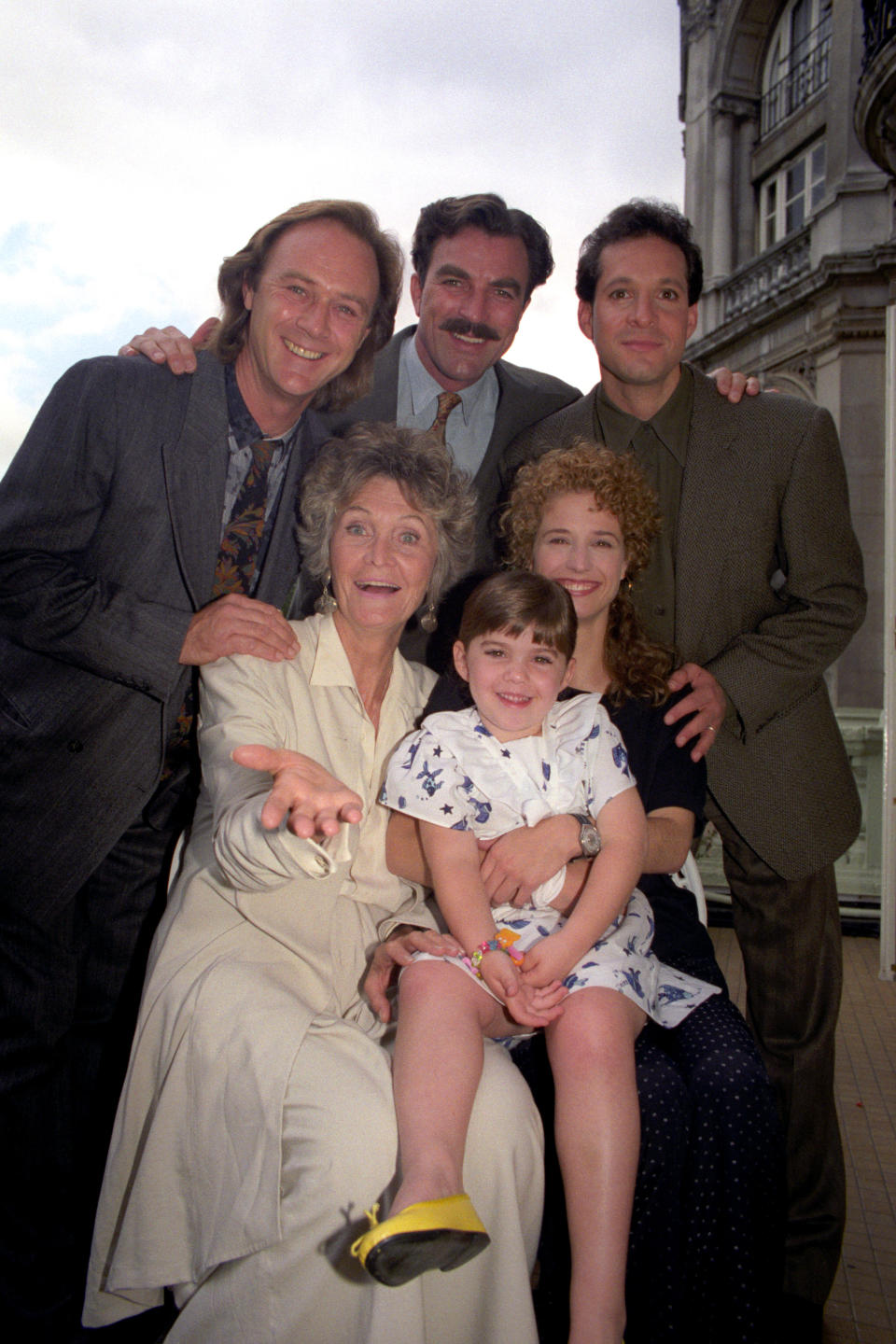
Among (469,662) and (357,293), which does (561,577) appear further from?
(357,293)

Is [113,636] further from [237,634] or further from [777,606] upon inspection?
[777,606]

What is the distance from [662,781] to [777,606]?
2.31 feet

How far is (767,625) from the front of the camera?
7.52ft

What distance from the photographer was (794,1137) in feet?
7.65

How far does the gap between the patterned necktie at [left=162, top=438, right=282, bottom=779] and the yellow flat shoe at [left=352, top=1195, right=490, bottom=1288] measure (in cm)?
128

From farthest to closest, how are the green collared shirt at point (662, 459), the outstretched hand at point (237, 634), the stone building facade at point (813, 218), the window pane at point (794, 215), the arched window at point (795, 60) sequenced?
the window pane at point (794, 215), the arched window at point (795, 60), the stone building facade at point (813, 218), the green collared shirt at point (662, 459), the outstretched hand at point (237, 634)

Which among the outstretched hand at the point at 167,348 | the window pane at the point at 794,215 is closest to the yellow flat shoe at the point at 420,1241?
the outstretched hand at the point at 167,348

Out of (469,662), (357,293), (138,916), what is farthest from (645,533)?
(138,916)

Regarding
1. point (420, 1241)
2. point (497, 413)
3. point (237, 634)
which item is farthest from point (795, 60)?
point (420, 1241)

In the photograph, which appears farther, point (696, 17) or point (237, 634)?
point (696, 17)

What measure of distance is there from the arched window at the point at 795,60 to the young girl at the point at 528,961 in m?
11.1

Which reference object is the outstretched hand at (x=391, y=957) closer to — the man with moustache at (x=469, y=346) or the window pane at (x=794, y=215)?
the man with moustache at (x=469, y=346)

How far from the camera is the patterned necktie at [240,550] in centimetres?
221

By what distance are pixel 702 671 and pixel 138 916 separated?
1541 mm
